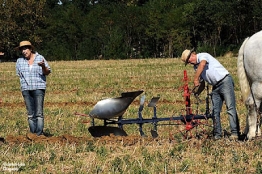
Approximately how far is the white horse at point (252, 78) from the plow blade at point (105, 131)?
2330mm

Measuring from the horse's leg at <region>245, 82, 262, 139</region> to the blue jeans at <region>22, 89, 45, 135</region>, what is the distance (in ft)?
12.9

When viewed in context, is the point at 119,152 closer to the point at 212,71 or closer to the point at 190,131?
the point at 190,131

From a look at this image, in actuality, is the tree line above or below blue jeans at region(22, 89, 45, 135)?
above

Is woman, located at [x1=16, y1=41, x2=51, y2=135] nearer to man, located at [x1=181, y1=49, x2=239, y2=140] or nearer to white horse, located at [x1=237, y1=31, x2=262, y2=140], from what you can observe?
man, located at [x1=181, y1=49, x2=239, y2=140]

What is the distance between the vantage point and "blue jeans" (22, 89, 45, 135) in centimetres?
982

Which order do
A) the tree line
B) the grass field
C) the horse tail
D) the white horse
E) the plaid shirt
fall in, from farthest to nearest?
the tree line → the plaid shirt → the horse tail → the white horse → the grass field

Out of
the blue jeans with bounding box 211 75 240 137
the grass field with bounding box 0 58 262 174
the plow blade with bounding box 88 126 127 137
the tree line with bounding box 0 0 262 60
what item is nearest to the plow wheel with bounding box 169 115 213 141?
the grass field with bounding box 0 58 262 174

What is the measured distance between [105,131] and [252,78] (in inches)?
113

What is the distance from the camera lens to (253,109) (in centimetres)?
Answer: 913

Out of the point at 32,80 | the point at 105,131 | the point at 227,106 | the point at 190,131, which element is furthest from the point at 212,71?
the point at 32,80

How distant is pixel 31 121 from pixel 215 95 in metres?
3.59

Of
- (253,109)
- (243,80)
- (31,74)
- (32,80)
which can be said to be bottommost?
(253,109)

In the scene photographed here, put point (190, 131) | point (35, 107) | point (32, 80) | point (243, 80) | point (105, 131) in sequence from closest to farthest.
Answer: point (190, 131), point (243, 80), point (105, 131), point (32, 80), point (35, 107)

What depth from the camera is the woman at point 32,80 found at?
32.0ft
